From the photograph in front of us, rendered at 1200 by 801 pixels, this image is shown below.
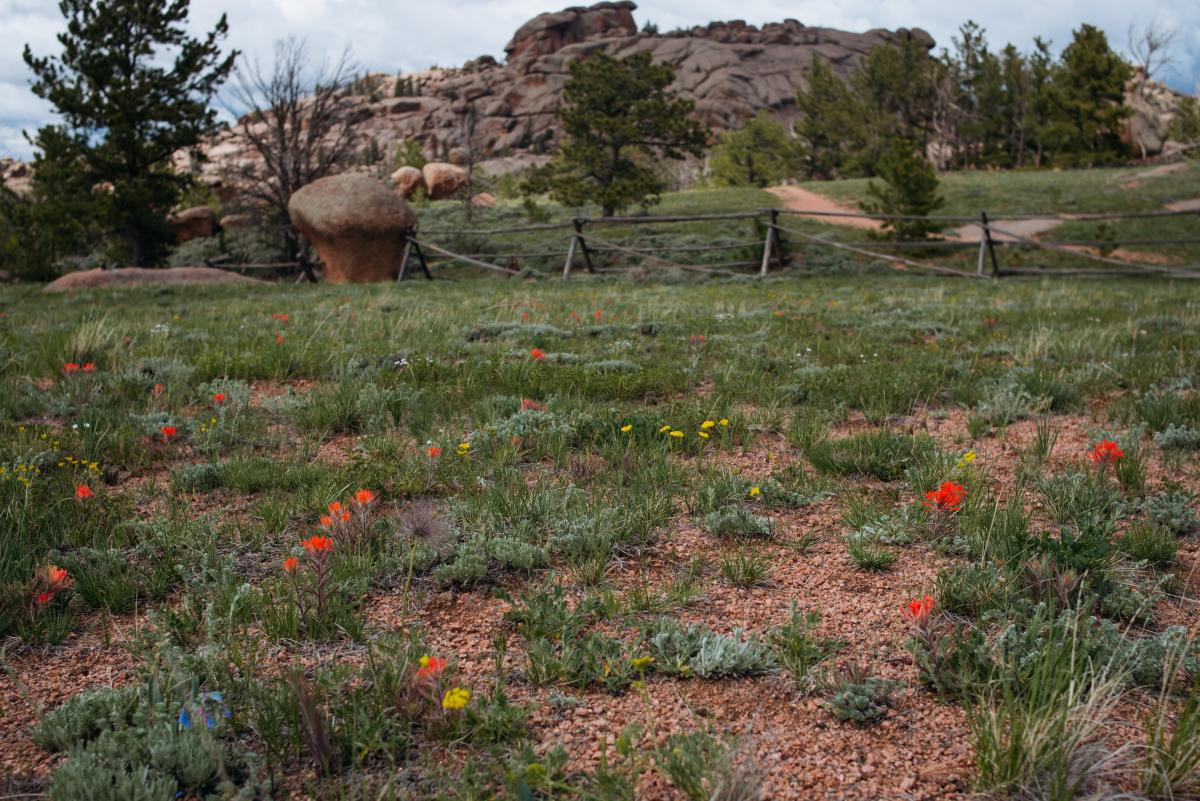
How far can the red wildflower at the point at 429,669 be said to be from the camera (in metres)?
1.80

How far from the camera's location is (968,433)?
429 centimetres

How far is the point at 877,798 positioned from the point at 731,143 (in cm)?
4028

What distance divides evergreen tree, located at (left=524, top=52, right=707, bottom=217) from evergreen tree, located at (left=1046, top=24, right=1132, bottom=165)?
942 inches

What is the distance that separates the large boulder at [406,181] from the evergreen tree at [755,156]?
15151mm

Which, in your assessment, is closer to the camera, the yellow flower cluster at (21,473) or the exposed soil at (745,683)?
the exposed soil at (745,683)

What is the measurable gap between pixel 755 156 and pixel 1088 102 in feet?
49.2

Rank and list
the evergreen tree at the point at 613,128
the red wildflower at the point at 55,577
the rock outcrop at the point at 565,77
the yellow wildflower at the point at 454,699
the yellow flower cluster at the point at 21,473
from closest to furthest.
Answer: the yellow wildflower at the point at 454,699, the red wildflower at the point at 55,577, the yellow flower cluster at the point at 21,473, the evergreen tree at the point at 613,128, the rock outcrop at the point at 565,77

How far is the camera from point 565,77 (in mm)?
79500

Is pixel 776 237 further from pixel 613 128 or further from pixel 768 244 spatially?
pixel 613 128

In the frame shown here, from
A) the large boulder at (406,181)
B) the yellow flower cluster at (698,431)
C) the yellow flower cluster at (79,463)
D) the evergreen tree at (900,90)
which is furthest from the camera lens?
the evergreen tree at (900,90)

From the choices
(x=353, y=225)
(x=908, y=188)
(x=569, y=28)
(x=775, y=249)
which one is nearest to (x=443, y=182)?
(x=353, y=225)

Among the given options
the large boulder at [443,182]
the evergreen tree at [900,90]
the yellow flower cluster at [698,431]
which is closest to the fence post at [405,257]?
the yellow flower cluster at [698,431]

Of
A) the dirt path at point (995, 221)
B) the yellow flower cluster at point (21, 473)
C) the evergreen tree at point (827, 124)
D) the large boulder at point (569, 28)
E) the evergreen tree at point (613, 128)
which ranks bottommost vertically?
the yellow flower cluster at point (21, 473)

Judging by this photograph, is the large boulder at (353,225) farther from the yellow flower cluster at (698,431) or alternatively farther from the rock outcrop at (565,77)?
the rock outcrop at (565,77)
